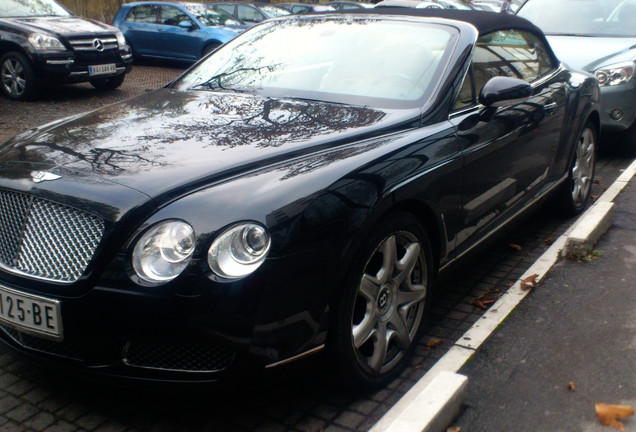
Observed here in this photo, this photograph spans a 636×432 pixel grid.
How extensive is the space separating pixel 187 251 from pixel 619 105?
6.44 metres

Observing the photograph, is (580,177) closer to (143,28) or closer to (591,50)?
(591,50)

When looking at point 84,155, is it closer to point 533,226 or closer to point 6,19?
point 533,226

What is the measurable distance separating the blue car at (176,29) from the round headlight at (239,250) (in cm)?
1340

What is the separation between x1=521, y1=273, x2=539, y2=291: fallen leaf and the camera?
4.32 meters

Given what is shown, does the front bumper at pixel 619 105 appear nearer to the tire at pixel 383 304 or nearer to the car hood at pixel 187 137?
the car hood at pixel 187 137

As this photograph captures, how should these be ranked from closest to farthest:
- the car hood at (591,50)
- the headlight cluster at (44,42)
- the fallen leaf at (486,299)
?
the fallen leaf at (486,299) < the car hood at (591,50) < the headlight cluster at (44,42)

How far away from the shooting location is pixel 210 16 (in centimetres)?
1642

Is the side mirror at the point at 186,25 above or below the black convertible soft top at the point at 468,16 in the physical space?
below

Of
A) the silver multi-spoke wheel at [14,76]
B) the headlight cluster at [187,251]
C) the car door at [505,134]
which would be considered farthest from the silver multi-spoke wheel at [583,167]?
the silver multi-spoke wheel at [14,76]

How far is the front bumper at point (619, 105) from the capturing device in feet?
25.4

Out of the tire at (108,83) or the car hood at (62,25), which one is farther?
the tire at (108,83)

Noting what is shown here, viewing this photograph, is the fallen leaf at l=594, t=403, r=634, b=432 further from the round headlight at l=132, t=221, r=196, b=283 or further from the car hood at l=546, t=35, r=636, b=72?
the car hood at l=546, t=35, r=636, b=72

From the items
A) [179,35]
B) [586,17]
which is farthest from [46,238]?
[179,35]

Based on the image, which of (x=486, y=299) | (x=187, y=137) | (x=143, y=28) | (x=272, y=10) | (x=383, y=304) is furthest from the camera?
(x=272, y=10)
